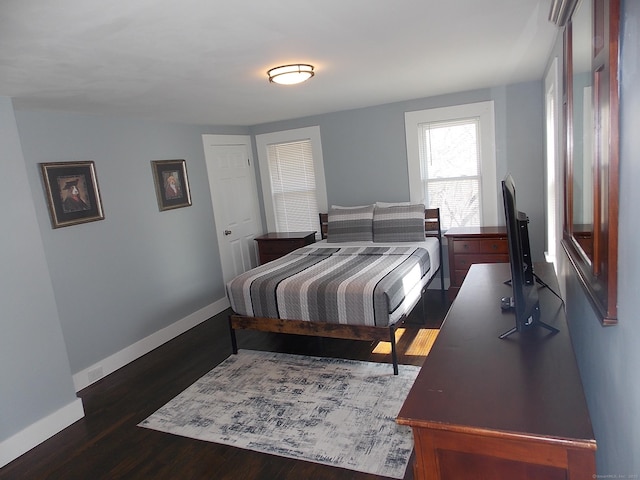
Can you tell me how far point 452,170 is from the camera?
15.1 feet

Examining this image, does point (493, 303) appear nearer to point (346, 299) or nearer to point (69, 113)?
point (346, 299)

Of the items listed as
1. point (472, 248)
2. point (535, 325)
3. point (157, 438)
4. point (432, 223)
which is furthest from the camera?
point (432, 223)

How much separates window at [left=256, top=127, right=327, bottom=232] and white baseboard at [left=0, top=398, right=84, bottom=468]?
3.28 m

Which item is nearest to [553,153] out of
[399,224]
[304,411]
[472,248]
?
[472,248]

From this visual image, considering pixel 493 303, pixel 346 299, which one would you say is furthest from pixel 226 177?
pixel 493 303

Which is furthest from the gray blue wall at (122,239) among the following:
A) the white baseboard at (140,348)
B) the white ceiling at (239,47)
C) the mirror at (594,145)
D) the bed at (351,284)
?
the mirror at (594,145)

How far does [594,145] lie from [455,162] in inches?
138

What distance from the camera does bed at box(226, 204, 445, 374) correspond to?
3.05 metres

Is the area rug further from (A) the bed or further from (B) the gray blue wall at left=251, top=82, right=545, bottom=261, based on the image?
A: (B) the gray blue wall at left=251, top=82, right=545, bottom=261

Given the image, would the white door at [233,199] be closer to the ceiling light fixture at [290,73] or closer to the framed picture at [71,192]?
the framed picture at [71,192]

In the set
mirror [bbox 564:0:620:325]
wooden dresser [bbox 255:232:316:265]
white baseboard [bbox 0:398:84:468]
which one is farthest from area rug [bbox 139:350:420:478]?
wooden dresser [bbox 255:232:316:265]

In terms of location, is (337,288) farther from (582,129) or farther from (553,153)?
(582,129)

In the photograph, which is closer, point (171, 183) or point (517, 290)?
point (517, 290)

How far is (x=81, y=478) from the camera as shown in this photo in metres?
2.32
